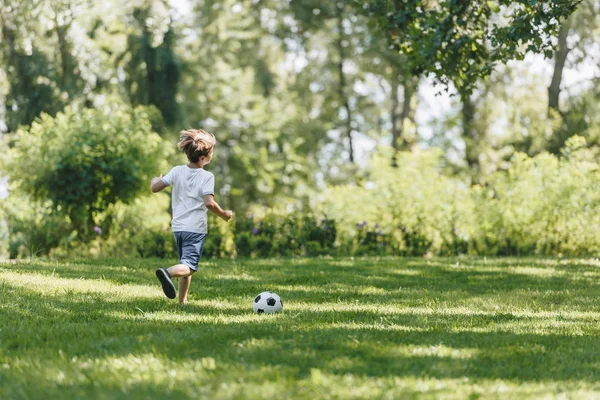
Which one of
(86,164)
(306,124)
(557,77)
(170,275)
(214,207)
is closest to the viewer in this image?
(170,275)

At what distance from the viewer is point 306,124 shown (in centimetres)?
3042

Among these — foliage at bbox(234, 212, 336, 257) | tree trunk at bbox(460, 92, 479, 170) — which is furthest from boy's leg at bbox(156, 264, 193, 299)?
tree trunk at bbox(460, 92, 479, 170)

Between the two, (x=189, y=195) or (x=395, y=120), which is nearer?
(x=189, y=195)

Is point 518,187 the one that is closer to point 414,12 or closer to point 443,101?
point 414,12

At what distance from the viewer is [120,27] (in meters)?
23.9

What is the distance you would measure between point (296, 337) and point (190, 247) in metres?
2.05

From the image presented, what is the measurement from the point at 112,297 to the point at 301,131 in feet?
76.9

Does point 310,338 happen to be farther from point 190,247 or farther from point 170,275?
point 190,247

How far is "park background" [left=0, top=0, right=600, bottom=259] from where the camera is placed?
13172 mm

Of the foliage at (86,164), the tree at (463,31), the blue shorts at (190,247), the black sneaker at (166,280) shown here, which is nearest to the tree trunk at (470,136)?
the foliage at (86,164)

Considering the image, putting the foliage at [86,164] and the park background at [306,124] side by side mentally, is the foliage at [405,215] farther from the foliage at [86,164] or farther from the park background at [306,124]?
the foliage at [86,164]

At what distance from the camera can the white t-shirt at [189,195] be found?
702cm

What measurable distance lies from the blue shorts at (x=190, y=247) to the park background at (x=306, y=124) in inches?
182

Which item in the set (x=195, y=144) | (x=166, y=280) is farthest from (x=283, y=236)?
(x=166, y=280)
